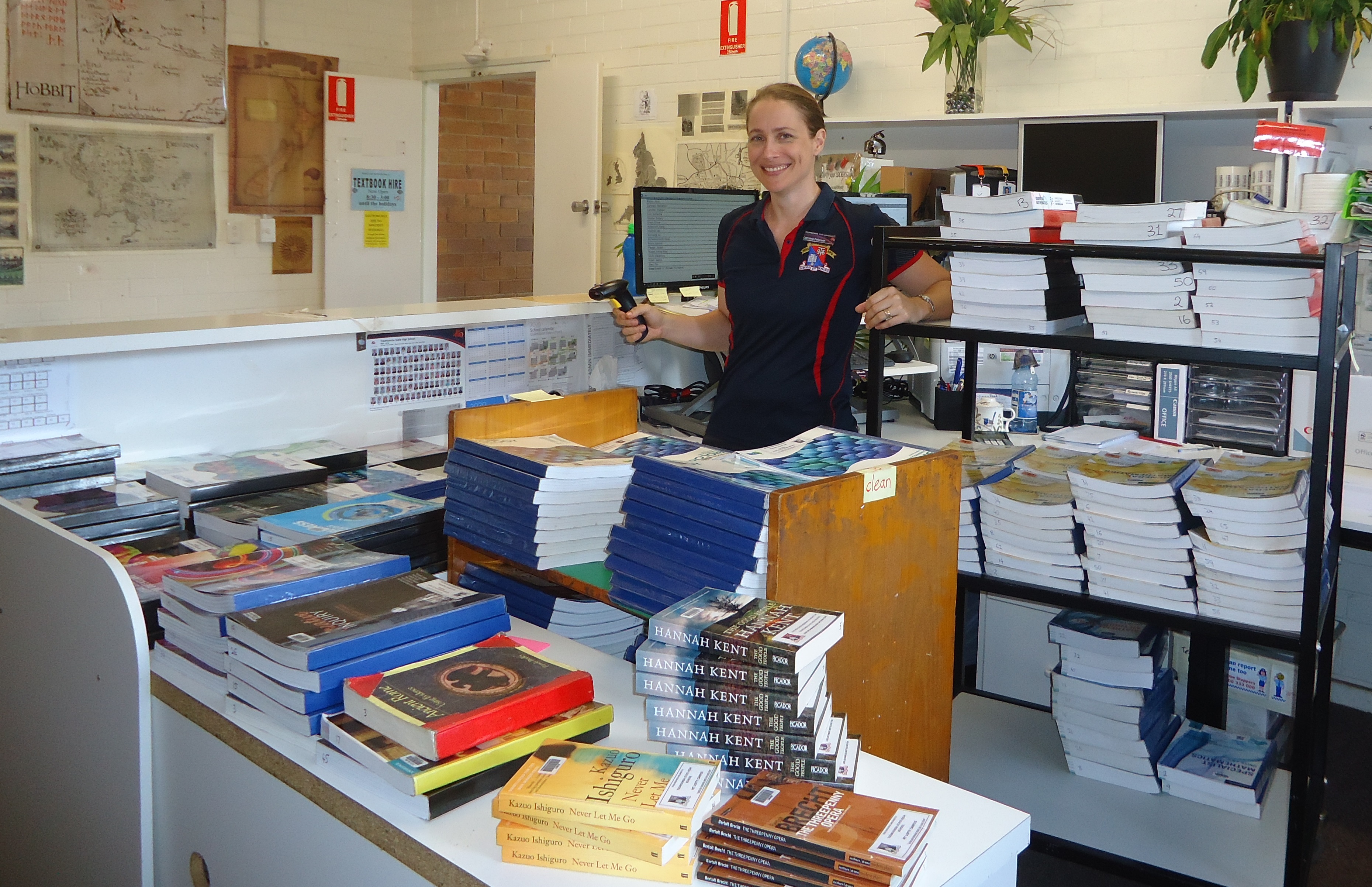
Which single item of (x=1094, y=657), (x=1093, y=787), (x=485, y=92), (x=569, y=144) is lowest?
(x=1093, y=787)

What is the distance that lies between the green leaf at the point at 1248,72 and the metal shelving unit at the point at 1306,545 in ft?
5.92

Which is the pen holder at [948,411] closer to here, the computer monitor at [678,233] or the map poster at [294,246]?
the computer monitor at [678,233]

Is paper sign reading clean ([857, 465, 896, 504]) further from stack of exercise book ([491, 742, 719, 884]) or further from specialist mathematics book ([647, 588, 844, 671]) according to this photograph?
stack of exercise book ([491, 742, 719, 884])

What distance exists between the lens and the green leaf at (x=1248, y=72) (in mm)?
3578

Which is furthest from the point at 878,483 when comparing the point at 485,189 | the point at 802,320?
the point at 485,189

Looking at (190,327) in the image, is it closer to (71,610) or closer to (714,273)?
(71,610)

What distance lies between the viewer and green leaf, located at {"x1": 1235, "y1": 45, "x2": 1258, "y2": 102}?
3578 millimetres

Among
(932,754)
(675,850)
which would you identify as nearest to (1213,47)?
(932,754)

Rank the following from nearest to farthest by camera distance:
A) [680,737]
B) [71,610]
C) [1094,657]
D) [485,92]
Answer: [680,737] → [71,610] → [1094,657] → [485,92]

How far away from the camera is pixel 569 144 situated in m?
5.76

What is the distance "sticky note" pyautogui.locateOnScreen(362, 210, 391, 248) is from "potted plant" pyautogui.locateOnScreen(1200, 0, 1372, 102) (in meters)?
4.21

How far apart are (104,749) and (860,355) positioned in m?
2.55

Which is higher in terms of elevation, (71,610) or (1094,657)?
(71,610)

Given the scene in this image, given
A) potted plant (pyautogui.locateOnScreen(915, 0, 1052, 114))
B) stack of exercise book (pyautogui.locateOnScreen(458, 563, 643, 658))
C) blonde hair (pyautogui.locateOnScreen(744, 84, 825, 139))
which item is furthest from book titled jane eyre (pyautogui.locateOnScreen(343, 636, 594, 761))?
potted plant (pyautogui.locateOnScreen(915, 0, 1052, 114))
